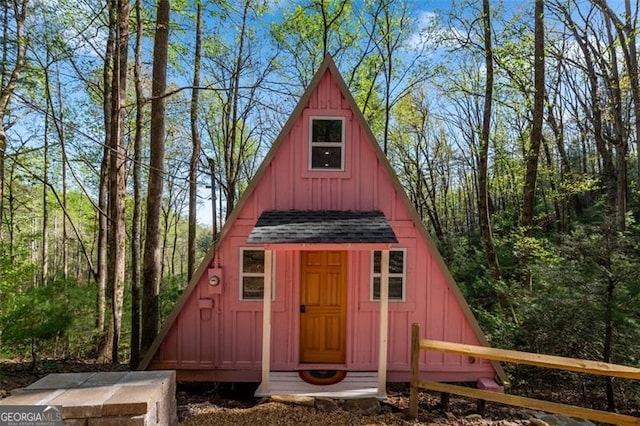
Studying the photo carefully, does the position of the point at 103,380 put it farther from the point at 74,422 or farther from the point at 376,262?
the point at 376,262

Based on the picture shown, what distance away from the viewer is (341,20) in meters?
13.4

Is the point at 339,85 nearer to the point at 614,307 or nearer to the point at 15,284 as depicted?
the point at 614,307

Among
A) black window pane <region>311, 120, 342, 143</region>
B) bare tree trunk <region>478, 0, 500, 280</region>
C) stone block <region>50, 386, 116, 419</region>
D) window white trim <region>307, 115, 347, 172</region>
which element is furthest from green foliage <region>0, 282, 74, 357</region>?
bare tree trunk <region>478, 0, 500, 280</region>

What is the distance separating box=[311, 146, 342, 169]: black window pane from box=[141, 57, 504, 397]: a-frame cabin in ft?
0.06

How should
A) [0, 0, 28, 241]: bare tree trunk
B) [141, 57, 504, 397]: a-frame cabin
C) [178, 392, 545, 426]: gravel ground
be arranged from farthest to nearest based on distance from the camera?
1. [0, 0, 28, 241]: bare tree trunk
2. [141, 57, 504, 397]: a-frame cabin
3. [178, 392, 545, 426]: gravel ground

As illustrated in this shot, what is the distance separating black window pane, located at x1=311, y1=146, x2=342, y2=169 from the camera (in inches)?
223

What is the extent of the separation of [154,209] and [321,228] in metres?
3.13

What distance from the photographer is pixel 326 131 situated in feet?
18.6

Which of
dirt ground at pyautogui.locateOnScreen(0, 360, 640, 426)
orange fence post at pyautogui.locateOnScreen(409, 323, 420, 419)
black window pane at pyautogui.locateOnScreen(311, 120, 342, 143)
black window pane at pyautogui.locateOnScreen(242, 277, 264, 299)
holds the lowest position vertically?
dirt ground at pyautogui.locateOnScreen(0, 360, 640, 426)

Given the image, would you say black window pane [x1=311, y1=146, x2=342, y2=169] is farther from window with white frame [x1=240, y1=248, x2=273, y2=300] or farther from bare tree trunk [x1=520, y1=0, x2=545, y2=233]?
bare tree trunk [x1=520, y1=0, x2=545, y2=233]

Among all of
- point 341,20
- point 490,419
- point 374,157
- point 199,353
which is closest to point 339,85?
point 374,157

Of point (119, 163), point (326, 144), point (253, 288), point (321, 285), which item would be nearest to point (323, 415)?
point (321, 285)

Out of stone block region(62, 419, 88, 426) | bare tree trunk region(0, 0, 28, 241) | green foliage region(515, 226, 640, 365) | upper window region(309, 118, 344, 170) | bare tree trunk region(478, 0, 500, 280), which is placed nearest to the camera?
stone block region(62, 419, 88, 426)

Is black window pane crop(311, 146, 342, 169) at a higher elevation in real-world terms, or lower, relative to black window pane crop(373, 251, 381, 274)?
higher
